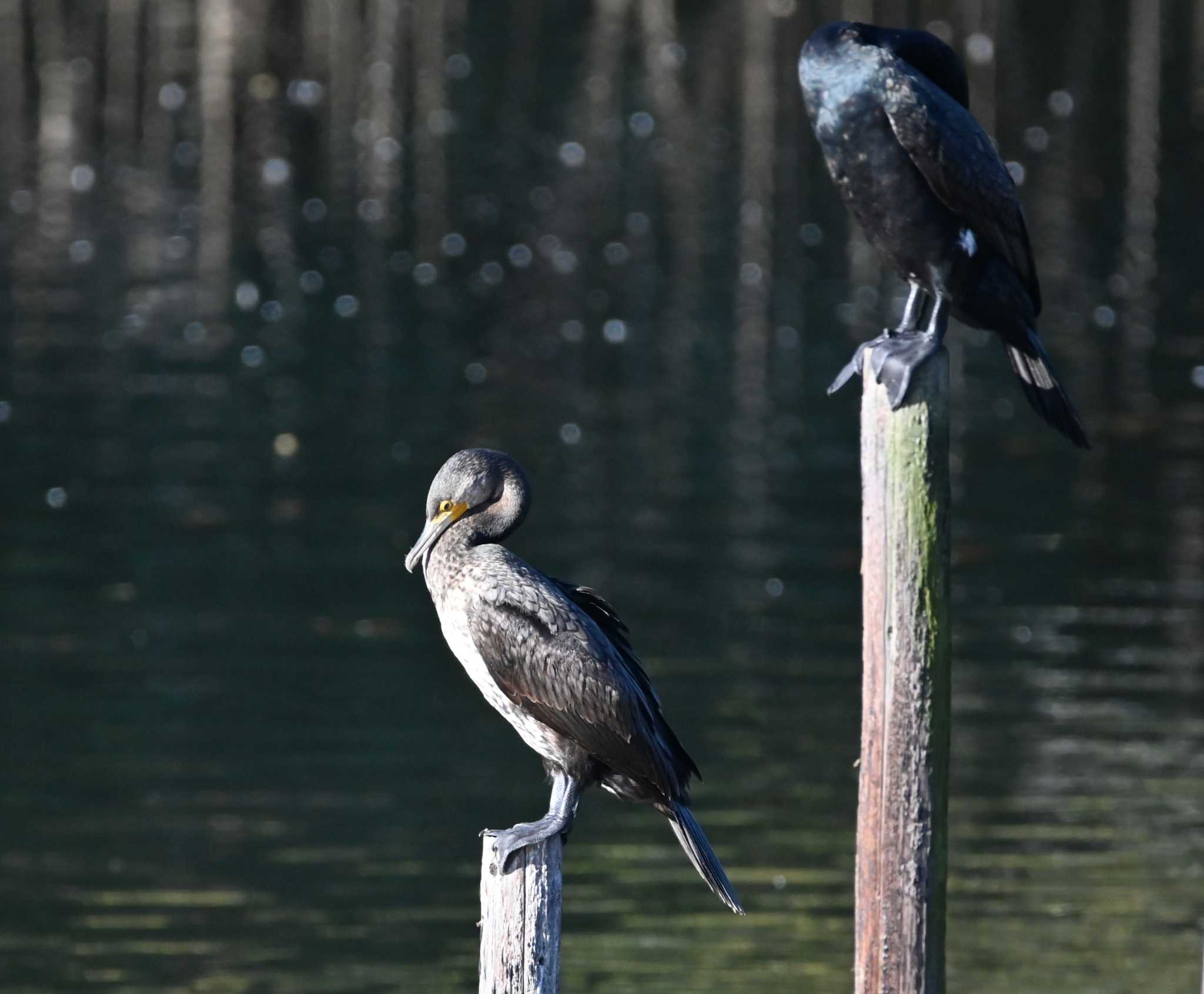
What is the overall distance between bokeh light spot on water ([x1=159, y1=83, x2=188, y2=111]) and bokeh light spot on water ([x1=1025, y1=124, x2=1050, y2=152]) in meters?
13.3

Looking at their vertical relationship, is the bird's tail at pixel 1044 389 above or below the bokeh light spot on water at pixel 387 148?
below

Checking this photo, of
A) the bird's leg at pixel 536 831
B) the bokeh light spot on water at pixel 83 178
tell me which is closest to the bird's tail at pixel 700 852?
the bird's leg at pixel 536 831

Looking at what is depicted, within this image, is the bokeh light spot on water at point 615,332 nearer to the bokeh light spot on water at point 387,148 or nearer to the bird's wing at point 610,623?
the bokeh light spot on water at point 387,148

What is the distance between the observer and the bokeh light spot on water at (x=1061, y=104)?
35812mm

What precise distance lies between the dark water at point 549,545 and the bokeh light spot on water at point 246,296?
0.34 feet

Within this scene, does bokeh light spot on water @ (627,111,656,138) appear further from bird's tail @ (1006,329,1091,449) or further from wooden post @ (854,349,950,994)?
wooden post @ (854,349,950,994)

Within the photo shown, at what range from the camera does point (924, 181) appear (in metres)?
7.43

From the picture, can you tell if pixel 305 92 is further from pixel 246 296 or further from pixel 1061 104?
pixel 246 296

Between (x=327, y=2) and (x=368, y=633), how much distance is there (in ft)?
115

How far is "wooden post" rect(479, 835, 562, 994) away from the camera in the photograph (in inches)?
238

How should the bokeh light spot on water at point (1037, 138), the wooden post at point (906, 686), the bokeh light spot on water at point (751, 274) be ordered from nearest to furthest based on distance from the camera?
the wooden post at point (906, 686)
the bokeh light spot on water at point (751, 274)
the bokeh light spot on water at point (1037, 138)

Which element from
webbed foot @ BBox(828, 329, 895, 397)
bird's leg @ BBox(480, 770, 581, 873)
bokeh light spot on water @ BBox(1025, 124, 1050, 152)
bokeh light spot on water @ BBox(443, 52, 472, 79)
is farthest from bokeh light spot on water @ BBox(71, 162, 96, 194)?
bird's leg @ BBox(480, 770, 581, 873)

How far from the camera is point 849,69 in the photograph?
7.38 meters

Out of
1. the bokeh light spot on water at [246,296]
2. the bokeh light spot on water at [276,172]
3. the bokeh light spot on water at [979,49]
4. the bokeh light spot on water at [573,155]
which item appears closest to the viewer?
the bokeh light spot on water at [246,296]
